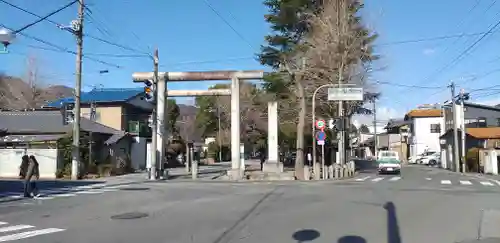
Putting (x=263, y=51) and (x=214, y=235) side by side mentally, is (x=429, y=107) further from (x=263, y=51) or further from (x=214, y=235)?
(x=214, y=235)

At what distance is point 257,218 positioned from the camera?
10.8 meters

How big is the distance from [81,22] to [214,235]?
76.4ft

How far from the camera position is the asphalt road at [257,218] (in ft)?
28.3

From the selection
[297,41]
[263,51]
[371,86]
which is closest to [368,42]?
[371,86]

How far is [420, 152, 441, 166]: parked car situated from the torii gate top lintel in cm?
4090

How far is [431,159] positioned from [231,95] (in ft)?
136

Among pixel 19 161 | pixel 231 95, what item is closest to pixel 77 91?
pixel 19 161

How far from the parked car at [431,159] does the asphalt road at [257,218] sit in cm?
4826

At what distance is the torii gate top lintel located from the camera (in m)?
28.6

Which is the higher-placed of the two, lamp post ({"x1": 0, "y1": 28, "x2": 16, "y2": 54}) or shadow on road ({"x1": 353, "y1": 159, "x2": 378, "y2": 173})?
lamp post ({"x1": 0, "y1": 28, "x2": 16, "y2": 54})

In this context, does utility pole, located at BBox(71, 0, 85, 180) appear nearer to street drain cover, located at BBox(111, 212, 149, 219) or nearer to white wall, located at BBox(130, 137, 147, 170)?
white wall, located at BBox(130, 137, 147, 170)

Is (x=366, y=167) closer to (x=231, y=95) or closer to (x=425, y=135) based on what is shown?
(x=231, y=95)

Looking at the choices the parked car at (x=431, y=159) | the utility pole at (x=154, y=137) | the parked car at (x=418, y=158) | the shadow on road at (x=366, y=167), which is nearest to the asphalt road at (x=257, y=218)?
the utility pole at (x=154, y=137)

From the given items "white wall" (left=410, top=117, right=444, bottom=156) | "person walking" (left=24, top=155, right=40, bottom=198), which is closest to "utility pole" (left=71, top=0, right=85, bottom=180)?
"person walking" (left=24, top=155, right=40, bottom=198)
